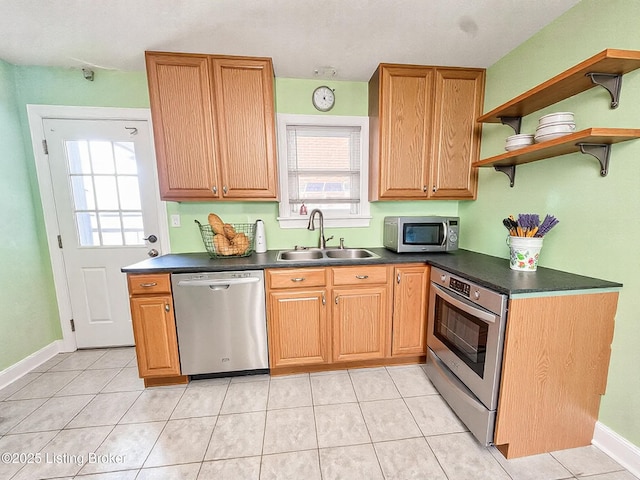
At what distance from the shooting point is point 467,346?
1443 millimetres

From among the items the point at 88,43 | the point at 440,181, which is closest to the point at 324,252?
the point at 440,181

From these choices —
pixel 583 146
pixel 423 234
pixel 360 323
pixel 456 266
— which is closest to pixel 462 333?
pixel 456 266

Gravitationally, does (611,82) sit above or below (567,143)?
above

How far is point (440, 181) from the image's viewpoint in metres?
2.09

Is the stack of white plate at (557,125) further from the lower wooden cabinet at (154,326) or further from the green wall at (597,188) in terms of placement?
the lower wooden cabinet at (154,326)

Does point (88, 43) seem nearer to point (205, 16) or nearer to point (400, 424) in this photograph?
point (205, 16)

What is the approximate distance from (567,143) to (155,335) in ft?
8.87

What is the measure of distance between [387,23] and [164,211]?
2.20 meters

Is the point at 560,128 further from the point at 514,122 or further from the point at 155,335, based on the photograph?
the point at 155,335

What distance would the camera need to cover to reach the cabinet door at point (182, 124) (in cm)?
176

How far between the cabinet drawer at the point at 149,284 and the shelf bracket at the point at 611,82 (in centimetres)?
264

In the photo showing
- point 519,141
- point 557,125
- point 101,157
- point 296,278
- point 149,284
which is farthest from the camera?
point 101,157

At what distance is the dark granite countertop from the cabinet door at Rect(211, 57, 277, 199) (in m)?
0.56

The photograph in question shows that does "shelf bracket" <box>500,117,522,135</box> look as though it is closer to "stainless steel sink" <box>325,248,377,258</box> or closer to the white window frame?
the white window frame
